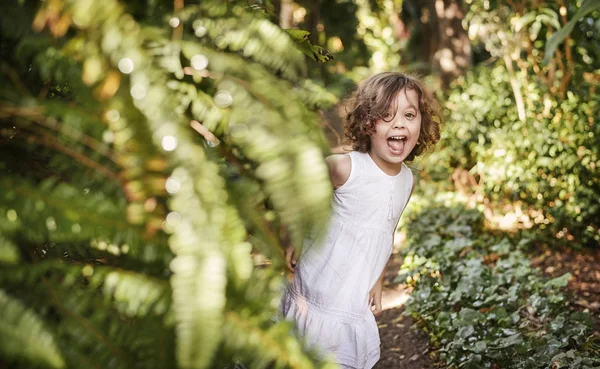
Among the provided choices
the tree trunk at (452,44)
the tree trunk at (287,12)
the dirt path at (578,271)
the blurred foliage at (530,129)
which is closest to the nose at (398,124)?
the dirt path at (578,271)

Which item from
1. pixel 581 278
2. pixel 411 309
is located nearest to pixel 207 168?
pixel 411 309

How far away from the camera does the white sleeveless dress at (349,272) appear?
2.30 metres

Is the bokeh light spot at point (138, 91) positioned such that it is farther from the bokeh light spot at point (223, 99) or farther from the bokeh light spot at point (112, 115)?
the bokeh light spot at point (223, 99)

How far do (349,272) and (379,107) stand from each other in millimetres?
691

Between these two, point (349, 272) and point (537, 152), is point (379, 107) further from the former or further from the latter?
point (537, 152)

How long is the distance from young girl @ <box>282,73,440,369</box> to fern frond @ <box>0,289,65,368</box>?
146cm

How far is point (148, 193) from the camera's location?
0.88 meters

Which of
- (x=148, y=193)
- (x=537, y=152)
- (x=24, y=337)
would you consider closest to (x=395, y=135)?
(x=148, y=193)

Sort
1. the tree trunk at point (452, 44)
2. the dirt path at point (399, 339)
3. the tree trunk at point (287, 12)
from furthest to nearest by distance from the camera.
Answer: the tree trunk at point (452, 44), the tree trunk at point (287, 12), the dirt path at point (399, 339)

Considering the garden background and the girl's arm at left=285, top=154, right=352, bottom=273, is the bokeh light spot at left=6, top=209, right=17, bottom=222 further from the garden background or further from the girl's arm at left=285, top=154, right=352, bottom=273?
the girl's arm at left=285, top=154, right=352, bottom=273

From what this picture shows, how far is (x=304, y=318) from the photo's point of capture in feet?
7.55

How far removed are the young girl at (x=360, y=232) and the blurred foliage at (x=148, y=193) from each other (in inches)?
51.2

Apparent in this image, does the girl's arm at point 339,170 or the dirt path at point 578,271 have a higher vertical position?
the girl's arm at point 339,170

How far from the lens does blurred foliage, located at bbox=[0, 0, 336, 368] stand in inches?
31.5
